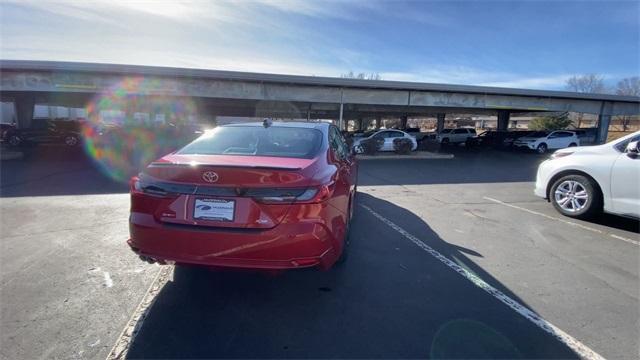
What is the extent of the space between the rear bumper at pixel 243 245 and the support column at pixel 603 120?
108 feet

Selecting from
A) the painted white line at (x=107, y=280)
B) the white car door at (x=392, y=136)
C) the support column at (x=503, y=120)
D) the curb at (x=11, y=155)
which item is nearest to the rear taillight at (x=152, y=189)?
the painted white line at (x=107, y=280)

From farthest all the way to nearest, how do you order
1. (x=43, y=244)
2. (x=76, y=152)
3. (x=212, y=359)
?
1. (x=76, y=152)
2. (x=43, y=244)
3. (x=212, y=359)

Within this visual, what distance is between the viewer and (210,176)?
2.70m

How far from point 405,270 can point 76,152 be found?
18172mm

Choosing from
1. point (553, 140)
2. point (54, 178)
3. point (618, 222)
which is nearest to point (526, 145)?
point (553, 140)

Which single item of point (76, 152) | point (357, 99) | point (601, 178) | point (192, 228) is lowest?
point (76, 152)

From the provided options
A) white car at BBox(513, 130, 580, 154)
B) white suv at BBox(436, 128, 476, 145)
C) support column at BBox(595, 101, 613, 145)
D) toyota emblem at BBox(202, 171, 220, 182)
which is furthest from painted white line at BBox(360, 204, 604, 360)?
support column at BBox(595, 101, 613, 145)

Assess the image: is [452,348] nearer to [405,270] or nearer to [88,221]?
[405,270]

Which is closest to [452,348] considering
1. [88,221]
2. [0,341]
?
[0,341]

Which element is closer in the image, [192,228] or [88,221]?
[192,228]

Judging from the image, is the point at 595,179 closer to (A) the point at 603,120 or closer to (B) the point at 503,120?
(A) the point at 603,120

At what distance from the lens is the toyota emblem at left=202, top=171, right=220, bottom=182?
8.84 ft

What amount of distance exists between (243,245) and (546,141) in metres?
28.6

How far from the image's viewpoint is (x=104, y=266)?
3760 millimetres
